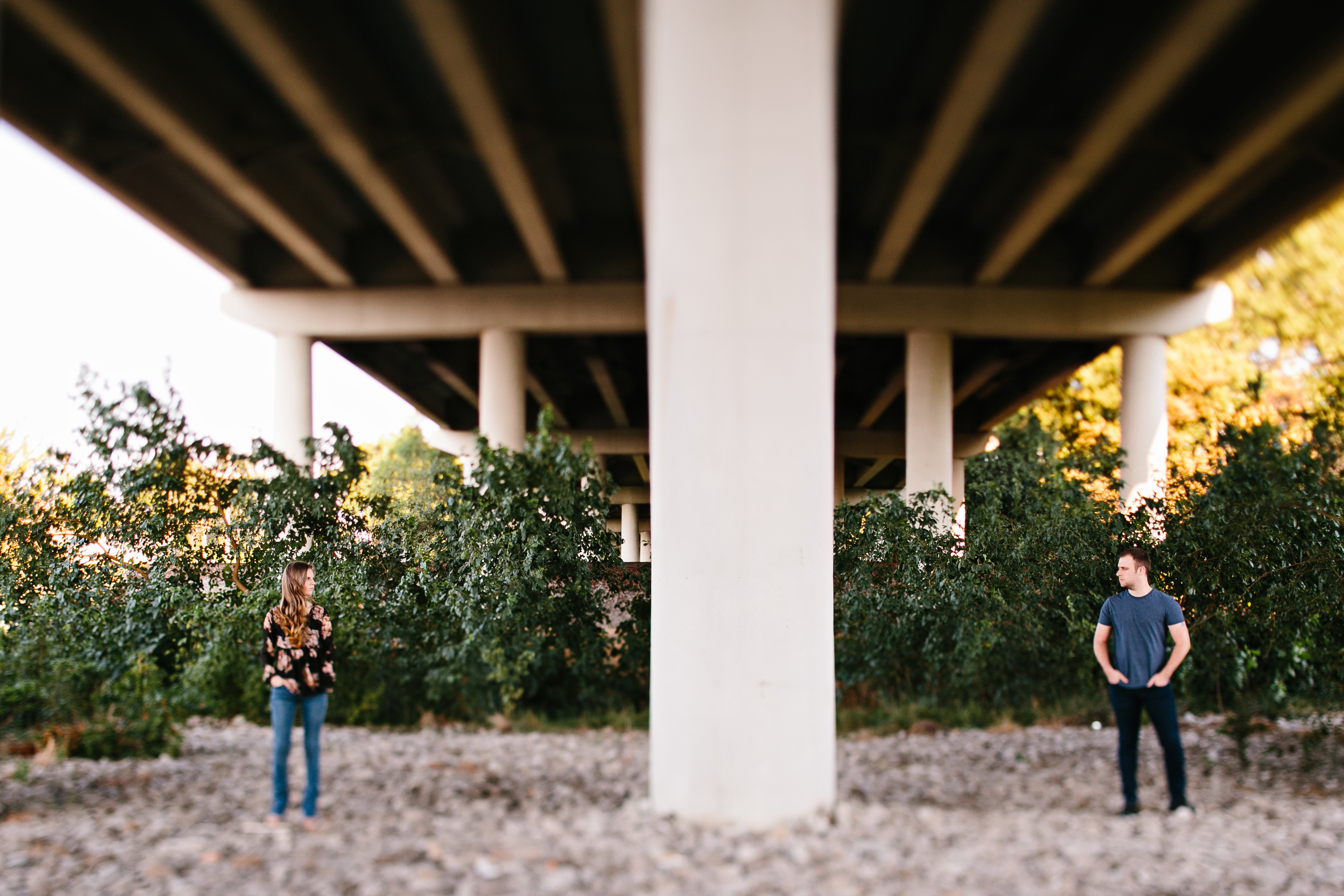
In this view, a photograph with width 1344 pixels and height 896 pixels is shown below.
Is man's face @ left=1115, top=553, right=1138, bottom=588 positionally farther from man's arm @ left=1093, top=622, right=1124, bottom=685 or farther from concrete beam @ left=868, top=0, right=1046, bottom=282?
concrete beam @ left=868, top=0, right=1046, bottom=282

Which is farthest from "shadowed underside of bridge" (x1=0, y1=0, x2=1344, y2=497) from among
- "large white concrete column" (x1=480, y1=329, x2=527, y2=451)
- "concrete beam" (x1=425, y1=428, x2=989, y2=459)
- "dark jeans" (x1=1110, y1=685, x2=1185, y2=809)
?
"concrete beam" (x1=425, y1=428, x2=989, y2=459)

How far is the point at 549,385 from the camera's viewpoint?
29.6m

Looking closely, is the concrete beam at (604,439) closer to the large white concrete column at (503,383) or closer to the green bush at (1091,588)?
the large white concrete column at (503,383)

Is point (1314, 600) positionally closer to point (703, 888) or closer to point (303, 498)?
point (703, 888)

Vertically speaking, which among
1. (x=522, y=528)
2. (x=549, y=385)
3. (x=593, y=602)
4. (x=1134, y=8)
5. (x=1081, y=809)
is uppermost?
(x=1134, y=8)

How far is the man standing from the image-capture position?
18.3 feet

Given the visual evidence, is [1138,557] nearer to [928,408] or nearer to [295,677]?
[295,677]

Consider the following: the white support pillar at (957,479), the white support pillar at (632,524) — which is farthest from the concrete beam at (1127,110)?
the white support pillar at (632,524)

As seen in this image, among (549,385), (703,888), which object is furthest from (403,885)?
(549,385)

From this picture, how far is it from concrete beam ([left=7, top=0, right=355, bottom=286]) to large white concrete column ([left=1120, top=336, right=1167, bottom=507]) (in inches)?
632

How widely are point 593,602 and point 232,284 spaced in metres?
14.5

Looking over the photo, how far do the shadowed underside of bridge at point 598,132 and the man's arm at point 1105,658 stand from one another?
7.49m

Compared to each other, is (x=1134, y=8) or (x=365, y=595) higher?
(x=1134, y=8)

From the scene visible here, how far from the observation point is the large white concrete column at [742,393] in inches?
218
